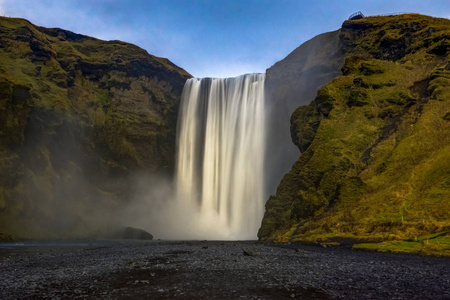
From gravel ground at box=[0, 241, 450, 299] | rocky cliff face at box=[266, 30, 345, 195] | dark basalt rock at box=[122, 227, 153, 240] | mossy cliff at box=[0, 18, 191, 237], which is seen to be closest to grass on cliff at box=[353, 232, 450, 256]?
gravel ground at box=[0, 241, 450, 299]

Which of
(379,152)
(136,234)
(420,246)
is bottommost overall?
(136,234)

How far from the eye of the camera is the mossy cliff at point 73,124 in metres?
69.9

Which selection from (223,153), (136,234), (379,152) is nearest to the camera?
(379,152)

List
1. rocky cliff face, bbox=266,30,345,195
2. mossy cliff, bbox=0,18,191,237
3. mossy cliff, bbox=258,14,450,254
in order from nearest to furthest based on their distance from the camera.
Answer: mossy cliff, bbox=258,14,450,254 → mossy cliff, bbox=0,18,191,237 → rocky cliff face, bbox=266,30,345,195

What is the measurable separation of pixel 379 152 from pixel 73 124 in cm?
7033

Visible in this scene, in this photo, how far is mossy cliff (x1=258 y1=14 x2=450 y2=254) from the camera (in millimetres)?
28062

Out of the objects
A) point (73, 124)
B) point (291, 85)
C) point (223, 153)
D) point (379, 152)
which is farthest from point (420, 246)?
point (73, 124)

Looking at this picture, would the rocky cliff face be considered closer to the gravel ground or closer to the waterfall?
the waterfall

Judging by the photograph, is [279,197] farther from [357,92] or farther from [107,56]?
[107,56]

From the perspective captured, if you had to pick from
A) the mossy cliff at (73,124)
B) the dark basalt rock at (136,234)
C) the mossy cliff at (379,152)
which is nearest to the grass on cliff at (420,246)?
the mossy cliff at (379,152)

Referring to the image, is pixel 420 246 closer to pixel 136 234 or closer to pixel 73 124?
pixel 136 234

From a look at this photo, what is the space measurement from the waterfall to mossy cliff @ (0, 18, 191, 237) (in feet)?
23.1

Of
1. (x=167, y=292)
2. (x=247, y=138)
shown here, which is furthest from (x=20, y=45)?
(x=167, y=292)

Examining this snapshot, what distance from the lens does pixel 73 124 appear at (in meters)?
83.0
